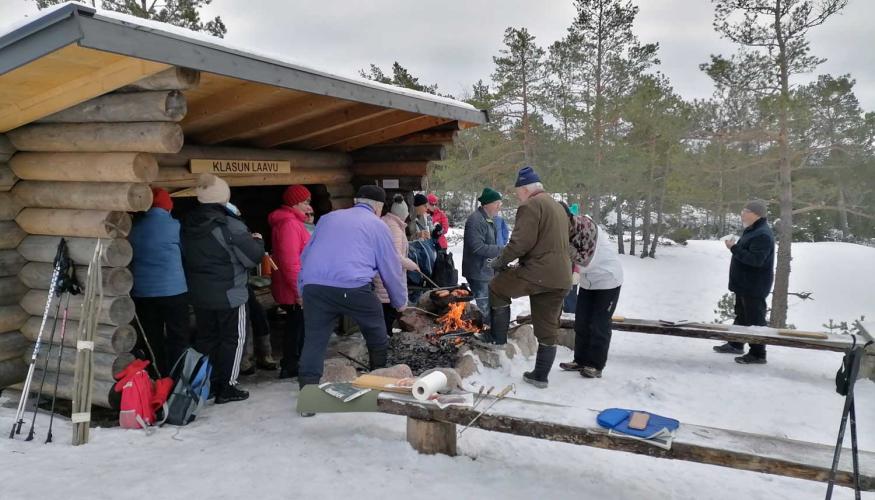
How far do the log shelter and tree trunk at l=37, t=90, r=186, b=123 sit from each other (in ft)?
0.03

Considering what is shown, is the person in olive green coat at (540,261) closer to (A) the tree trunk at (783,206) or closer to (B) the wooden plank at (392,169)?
(B) the wooden plank at (392,169)

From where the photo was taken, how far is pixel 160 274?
470 centimetres

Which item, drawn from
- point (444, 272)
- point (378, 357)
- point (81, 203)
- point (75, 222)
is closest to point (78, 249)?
point (75, 222)

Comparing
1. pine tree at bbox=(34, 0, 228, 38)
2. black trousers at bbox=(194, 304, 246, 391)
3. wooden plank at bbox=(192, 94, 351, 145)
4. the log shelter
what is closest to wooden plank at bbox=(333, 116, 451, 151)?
the log shelter

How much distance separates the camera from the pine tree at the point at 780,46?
13.8 m

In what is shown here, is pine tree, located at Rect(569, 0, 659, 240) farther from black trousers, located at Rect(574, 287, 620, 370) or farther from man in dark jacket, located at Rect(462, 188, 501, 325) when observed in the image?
black trousers, located at Rect(574, 287, 620, 370)

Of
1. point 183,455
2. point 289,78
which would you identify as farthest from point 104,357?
point 289,78

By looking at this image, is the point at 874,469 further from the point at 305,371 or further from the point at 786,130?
the point at 786,130

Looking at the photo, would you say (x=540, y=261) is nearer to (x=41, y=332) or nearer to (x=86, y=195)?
(x=86, y=195)

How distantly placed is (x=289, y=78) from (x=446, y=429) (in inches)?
116

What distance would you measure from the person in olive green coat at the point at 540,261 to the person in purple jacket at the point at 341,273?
131cm

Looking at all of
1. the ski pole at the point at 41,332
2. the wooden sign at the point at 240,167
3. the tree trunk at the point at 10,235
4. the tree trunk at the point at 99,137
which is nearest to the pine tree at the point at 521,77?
the wooden sign at the point at 240,167

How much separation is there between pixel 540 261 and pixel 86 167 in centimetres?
391

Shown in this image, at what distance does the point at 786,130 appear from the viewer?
14.0 m
